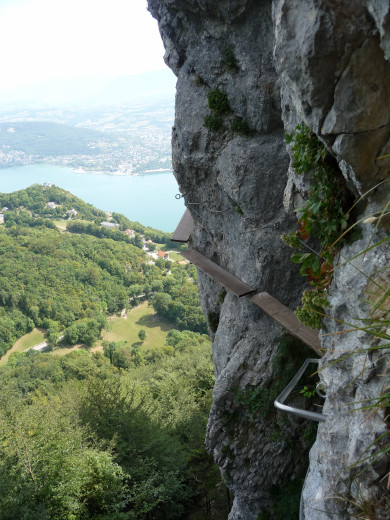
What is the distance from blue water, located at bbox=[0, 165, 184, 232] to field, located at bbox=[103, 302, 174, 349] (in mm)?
43627

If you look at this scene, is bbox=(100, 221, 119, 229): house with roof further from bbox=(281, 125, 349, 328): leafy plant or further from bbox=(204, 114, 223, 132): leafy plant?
bbox=(281, 125, 349, 328): leafy plant

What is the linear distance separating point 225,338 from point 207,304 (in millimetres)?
1873

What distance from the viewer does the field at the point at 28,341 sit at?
66.9m

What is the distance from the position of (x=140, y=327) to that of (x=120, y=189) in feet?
331

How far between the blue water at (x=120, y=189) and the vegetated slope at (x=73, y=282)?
32.3m

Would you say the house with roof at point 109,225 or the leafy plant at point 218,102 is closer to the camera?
the leafy plant at point 218,102

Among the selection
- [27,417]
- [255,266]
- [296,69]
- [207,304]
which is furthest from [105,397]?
[296,69]

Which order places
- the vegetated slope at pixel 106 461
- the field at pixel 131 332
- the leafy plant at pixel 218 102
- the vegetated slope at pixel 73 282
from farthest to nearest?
the vegetated slope at pixel 73 282 → the field at pixel 131 332 → the vegetated slope at pixel 106 461 → the leafy plant at pixel 218 102

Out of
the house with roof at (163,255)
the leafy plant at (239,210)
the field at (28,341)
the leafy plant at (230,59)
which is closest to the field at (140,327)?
the field at (28,341)

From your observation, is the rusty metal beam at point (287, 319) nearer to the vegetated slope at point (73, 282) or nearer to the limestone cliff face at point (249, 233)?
the limestone cliff face at point (249, 233)

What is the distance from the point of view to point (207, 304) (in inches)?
459

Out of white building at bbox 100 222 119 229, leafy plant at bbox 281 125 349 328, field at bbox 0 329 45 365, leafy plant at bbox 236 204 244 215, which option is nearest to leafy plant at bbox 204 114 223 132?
leafy plant at bbox 236 204 244 215

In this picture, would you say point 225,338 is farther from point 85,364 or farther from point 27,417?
point 85,364

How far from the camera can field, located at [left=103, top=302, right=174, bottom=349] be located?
71.0 m
